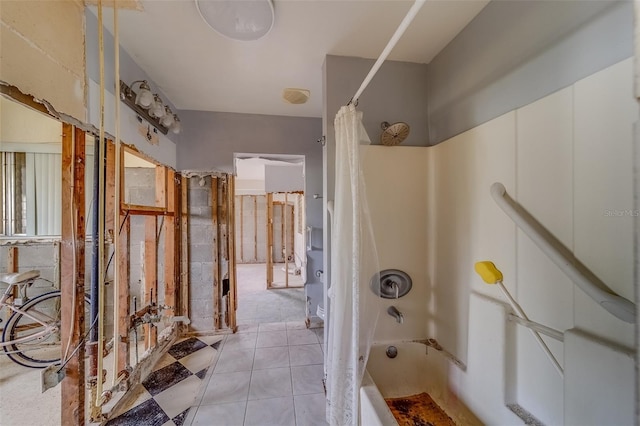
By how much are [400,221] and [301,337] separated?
1699mm

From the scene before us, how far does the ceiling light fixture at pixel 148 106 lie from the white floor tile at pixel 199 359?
6.95ft

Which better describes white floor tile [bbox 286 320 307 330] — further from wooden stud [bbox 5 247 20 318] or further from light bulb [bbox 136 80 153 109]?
wooden stud [bbox 5 247 20 318]

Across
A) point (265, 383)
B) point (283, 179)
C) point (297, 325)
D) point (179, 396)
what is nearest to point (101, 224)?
point (179, 396)

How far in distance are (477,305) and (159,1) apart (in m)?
2.38

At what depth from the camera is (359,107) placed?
1656 mm

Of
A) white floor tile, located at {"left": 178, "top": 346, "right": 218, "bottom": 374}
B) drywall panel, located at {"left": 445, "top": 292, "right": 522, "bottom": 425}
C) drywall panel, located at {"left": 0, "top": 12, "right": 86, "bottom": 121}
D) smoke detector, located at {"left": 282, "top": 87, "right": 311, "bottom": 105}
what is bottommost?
white floor tile, located at {"left": 178, "top": 346, "right": 218, "bottom": 374}

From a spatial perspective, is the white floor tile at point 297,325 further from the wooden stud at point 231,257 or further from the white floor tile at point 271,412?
the white floor tile at point 271,412

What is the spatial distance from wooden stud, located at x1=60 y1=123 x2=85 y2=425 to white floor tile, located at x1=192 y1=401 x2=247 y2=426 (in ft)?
2.02

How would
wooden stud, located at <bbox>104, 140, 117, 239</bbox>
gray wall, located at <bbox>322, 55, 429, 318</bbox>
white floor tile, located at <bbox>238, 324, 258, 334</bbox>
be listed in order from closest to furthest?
wooden stud, located at <bbox>104, 140, 117, 239</bbox>
gray wall, located at <bbox>322, 55, 429, 318</bbox>
white floor tile, located at <bbox>238, 324, 258, 334</bbox>

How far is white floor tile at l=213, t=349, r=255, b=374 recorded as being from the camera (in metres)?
1.92

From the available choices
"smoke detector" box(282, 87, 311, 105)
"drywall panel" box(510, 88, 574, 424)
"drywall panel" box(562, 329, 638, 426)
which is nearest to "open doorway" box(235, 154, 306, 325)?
"smoke detector" box(282, 87, 311, 105)

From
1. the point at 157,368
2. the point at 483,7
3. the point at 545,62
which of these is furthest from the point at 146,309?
the point at 483,7

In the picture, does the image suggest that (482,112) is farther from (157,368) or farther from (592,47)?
(157,368)

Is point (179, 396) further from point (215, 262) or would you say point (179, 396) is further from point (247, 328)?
point (215, 262)
